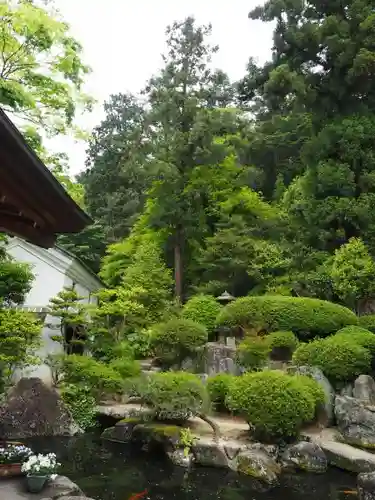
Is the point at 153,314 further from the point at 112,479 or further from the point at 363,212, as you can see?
the point at 112,479

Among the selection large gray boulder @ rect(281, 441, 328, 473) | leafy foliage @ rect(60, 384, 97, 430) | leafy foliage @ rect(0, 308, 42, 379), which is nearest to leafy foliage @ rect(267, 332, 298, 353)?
large gray boulder @ rect(281, 441, 328, 473)

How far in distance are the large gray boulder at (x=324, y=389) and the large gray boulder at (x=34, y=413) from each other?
5.88 metres

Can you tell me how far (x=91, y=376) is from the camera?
12531 millimetres

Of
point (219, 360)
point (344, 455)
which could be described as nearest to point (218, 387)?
point (219, 360)

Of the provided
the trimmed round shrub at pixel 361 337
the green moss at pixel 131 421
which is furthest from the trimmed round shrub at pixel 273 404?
the green moss at pixel 131 421

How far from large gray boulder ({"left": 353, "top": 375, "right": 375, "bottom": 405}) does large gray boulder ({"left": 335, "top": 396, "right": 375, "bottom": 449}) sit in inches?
17.7

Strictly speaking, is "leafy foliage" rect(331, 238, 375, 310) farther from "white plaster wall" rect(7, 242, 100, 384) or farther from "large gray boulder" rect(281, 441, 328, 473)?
"white plaster wall" rect(7, 242, 100, 384)

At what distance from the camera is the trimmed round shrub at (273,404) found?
373 inches

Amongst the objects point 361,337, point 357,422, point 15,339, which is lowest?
point 357,422

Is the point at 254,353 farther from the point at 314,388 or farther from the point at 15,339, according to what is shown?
the point at 15,339

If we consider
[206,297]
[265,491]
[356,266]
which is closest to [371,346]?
[356,266]

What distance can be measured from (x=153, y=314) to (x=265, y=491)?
410 inches

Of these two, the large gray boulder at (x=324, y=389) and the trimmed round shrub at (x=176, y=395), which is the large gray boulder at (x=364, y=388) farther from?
the trimmed round shrub at (x=176, y=395)

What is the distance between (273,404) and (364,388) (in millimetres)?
2823
